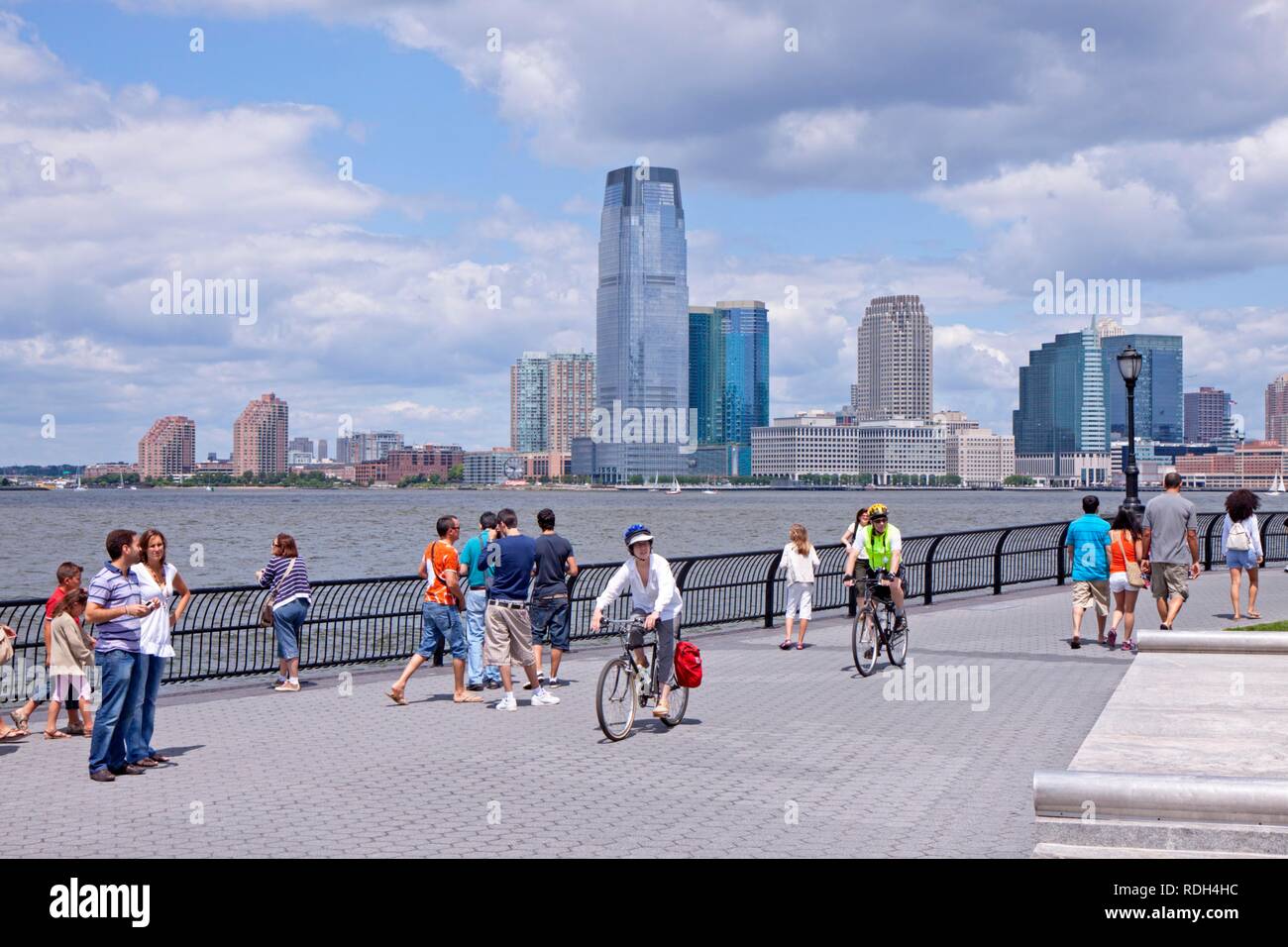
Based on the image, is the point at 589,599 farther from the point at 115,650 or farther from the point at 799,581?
the point at 115,650

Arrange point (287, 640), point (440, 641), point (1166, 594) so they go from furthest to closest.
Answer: point (1166, 594)
point (440, 641)
point (287, 640)

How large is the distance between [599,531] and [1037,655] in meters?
76.9

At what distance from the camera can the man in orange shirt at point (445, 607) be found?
14250 millimetres

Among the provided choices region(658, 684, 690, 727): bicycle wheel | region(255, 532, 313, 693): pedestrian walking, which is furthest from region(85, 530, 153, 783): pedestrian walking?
region(658, 684, 690, 727): bicycle wheel

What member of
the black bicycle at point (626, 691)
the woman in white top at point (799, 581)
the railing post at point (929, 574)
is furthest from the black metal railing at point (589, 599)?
the black bicycle at point (626, 691)

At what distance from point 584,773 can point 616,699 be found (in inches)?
58.6

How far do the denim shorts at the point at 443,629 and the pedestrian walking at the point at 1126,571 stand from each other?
854 cm

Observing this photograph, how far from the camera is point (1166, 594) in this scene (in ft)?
61.3

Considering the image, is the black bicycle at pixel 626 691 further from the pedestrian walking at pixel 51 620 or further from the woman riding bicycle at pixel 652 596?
the pedestrian walking at pixel 51 620

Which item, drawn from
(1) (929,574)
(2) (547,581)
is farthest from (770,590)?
(2) (547,581)

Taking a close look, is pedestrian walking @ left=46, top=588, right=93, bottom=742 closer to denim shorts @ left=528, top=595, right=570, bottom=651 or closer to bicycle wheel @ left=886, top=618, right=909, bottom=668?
denim shorts @ left=528, top=595, right=570, bottom=651

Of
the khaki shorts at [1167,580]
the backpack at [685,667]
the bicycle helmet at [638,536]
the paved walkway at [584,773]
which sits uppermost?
the bicycle helmet at [638,536]
